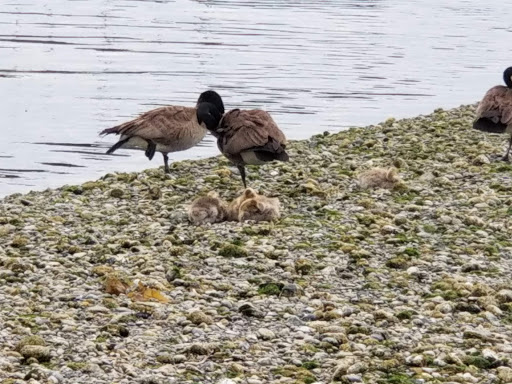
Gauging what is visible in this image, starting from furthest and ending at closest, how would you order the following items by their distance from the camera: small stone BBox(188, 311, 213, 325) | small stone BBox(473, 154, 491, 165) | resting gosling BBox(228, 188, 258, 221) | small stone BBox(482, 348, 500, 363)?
small stone BBox(473, 154, 491, 165) < resting gosling BBox(228, 188, 258, 221) < small stone BBox(188, 311, 213, 325) < small stone BBox(482, 348, 500, 363)

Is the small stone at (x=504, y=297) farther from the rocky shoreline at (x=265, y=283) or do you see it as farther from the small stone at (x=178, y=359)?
the small stone at (x=178, y=359)

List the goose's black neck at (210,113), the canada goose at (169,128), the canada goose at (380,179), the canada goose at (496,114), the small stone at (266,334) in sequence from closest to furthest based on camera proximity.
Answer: the small stone at (266,334)
the canada goose at (380,179)
the goose's black neck at (210,113)
the canada goose at (169,128)
the canada goose at (496,114)

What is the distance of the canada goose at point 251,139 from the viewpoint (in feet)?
47.5

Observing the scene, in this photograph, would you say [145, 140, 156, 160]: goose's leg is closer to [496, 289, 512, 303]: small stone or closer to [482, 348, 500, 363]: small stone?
[496, 289, 512, 303]: small stone

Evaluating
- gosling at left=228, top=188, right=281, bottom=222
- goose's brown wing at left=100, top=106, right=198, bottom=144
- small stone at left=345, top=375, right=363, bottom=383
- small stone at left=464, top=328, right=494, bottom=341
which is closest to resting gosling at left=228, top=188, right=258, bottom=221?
gosling at left=228, top=188, right=281, bottom=222

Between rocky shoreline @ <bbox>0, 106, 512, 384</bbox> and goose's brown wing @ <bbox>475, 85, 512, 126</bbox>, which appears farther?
goose's brown wing @ <bbox>475, 85, 512, 126</bbox>

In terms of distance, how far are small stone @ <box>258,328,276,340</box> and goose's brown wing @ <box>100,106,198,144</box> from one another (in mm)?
7725

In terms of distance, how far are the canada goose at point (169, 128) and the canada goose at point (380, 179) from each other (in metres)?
2.45

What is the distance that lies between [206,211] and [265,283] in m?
2.89

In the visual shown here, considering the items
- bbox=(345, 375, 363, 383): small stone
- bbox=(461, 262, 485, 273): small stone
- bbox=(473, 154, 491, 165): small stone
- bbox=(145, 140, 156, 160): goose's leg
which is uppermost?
bbox=(145, 140, 156, 160): goose's leg

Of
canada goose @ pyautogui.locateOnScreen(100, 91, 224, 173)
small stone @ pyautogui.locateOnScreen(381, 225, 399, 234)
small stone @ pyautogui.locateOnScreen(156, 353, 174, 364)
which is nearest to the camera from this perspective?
small stone @ pyautogui.locateOnScreen(156, 353, 174, 364)

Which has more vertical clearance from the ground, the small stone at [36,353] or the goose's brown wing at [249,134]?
the goose's brown wing at [249,134]

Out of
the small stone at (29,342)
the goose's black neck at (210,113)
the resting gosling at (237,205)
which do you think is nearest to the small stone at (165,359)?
the small stone at (29,342)

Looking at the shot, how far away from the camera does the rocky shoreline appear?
8445 mm
